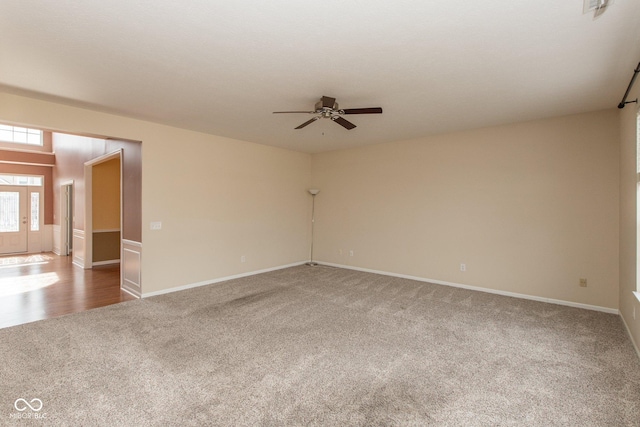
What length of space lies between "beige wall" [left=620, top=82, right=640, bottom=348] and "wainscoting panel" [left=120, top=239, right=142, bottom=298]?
5999 millimetres

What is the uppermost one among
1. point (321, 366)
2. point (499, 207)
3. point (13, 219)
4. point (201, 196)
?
point (201, 196)

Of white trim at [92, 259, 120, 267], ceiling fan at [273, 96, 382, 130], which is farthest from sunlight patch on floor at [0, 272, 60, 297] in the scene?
ceiling fan at [273, 96, 382, 130]

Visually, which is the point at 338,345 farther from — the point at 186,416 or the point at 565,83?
the point at 565,83

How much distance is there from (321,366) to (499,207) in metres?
3.84

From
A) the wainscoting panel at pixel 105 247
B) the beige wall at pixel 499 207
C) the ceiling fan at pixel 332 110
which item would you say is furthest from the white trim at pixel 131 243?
the beige wall at pixel 499 207

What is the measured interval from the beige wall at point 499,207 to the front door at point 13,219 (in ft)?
29.9

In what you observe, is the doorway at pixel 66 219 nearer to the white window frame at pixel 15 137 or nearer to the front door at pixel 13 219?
the front door at pixel 13 219

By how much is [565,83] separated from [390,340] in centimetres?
325

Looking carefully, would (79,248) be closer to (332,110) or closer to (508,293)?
(332,110)

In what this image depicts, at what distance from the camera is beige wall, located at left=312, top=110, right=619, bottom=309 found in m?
4.00

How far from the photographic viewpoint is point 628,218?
3246mm

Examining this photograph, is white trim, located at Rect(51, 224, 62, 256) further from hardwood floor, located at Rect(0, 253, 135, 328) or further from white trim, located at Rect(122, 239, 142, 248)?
white trim, located at Rect(122, 239, 142, 248)

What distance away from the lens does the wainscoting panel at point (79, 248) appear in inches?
262

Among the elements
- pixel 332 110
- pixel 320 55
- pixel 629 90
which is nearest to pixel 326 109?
pixel 332 110
